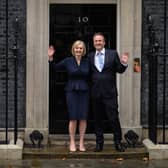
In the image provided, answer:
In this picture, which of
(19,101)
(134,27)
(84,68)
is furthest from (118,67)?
(19,101)

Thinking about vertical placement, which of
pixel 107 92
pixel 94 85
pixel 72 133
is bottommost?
pixel 72 133

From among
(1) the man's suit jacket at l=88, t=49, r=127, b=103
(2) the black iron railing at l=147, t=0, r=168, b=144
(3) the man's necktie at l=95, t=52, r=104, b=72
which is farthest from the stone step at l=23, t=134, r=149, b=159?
(3) the man's necktie at l=95, t=52, r=104, b=72

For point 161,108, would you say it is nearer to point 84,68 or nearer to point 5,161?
point 84,68

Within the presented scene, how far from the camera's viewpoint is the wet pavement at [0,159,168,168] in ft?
31.1

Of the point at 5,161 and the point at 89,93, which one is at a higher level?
the point at 89,93

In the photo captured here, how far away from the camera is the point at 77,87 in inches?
394

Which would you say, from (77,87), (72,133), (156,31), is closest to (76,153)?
(72,133)

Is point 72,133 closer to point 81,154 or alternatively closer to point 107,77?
point 81,154

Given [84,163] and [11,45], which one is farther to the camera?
[11,45]

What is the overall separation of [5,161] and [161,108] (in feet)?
9.30

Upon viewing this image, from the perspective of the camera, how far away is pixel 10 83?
10812 mm

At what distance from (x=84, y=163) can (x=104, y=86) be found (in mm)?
1219

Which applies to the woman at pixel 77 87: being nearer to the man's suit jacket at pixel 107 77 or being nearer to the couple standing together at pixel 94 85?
the couple standing together at pixel 94 85

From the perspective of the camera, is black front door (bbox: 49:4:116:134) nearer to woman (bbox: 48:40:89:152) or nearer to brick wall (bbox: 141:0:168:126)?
brick wall (bbox: 141:0:168:126)
